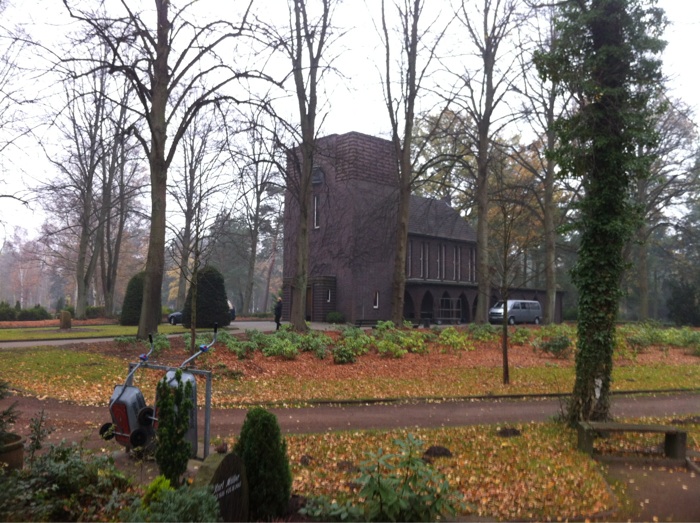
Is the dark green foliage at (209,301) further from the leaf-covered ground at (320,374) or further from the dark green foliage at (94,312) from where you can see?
the dark green foliage at (94,312)

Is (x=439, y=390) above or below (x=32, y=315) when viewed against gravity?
below

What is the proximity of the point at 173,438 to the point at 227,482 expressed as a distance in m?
0.65

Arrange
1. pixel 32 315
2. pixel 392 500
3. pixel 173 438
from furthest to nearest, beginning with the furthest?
pixel 32 315
pixel 173 438
pixel 392 500

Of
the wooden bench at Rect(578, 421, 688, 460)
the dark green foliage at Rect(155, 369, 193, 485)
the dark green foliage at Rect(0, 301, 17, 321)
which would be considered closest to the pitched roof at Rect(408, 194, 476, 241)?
the dark green foliage at Rect(0, 301, 17, 321)

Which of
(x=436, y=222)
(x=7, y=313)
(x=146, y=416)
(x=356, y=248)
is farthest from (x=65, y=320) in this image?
(x=436, y=222)

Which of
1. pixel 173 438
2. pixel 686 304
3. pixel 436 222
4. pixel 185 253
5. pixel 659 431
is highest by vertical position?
pixel 436 222

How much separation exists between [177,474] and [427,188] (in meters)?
45.1

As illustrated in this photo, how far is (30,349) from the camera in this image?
16672mm

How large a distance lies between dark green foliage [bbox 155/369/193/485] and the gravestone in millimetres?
437

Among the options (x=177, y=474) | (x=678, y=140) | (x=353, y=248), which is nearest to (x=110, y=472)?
(x=177, y=474)

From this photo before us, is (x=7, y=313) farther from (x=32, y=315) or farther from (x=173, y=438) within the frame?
(x=173, y=438)

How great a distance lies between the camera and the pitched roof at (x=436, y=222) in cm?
4072

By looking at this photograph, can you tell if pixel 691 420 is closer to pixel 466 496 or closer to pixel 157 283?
pixel 466 496

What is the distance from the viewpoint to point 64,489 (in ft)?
14.4
